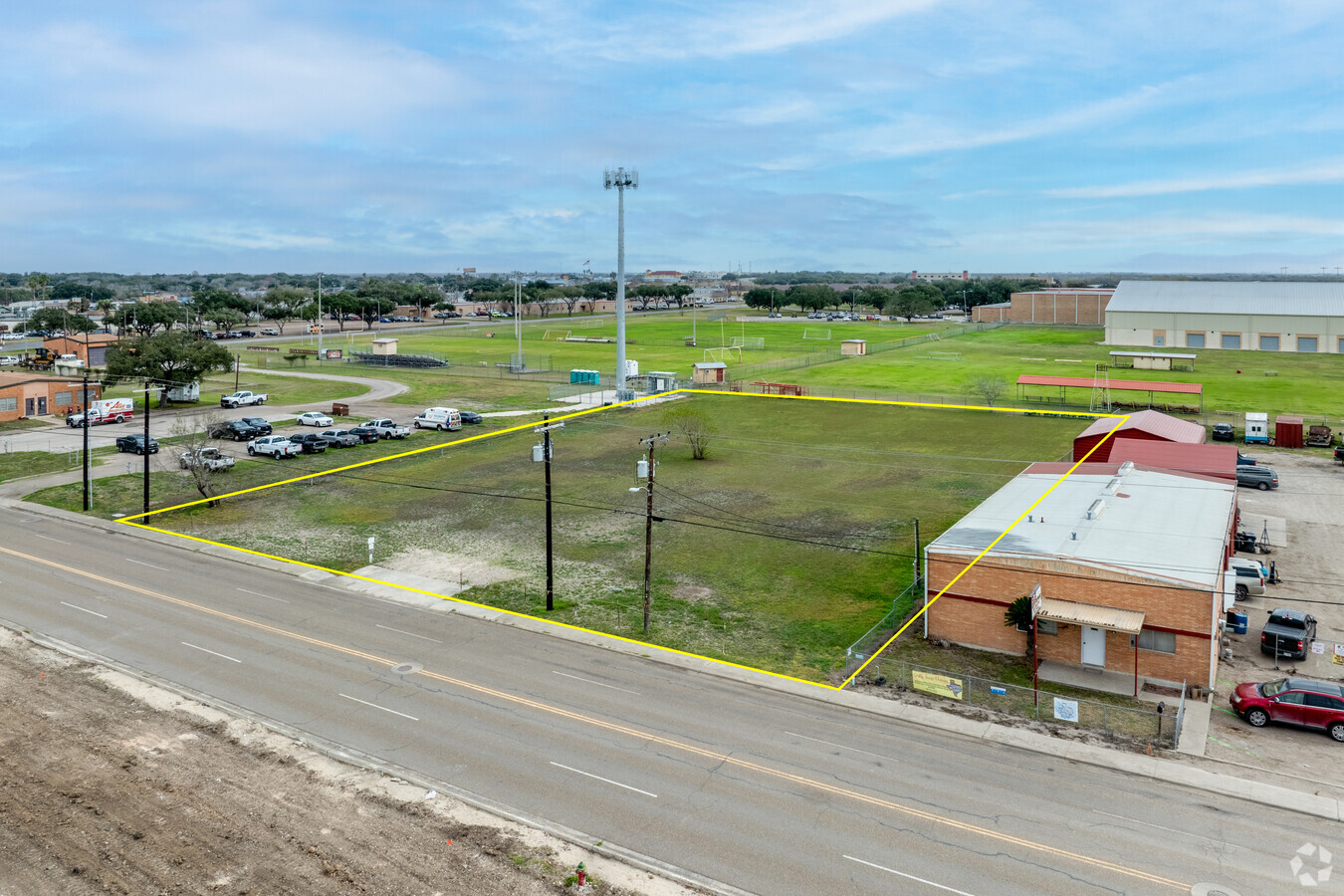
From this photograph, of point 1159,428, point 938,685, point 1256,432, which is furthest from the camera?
point 1256,432

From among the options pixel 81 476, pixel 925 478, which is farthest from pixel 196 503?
pixel 925 478

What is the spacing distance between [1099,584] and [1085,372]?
3149 inches

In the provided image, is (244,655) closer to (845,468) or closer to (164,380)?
(845,468)

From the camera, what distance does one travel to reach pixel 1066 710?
80.4 feet

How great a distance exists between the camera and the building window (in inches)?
1066

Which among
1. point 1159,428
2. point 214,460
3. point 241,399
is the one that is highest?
point 241,399

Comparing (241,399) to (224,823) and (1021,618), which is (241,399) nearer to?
(224,823)

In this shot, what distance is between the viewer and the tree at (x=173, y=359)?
76438 millimetres

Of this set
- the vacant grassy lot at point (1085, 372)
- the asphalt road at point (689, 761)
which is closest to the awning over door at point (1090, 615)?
the asphalt road at point (689, 761)

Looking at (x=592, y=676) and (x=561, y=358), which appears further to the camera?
(x=561, y=358)

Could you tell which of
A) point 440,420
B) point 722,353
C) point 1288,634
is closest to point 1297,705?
point 1288,634

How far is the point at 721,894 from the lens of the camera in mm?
17172

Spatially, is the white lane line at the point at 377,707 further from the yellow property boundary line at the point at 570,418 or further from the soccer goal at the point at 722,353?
the soccer goal at the point at 722,353

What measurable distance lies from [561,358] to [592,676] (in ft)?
321
